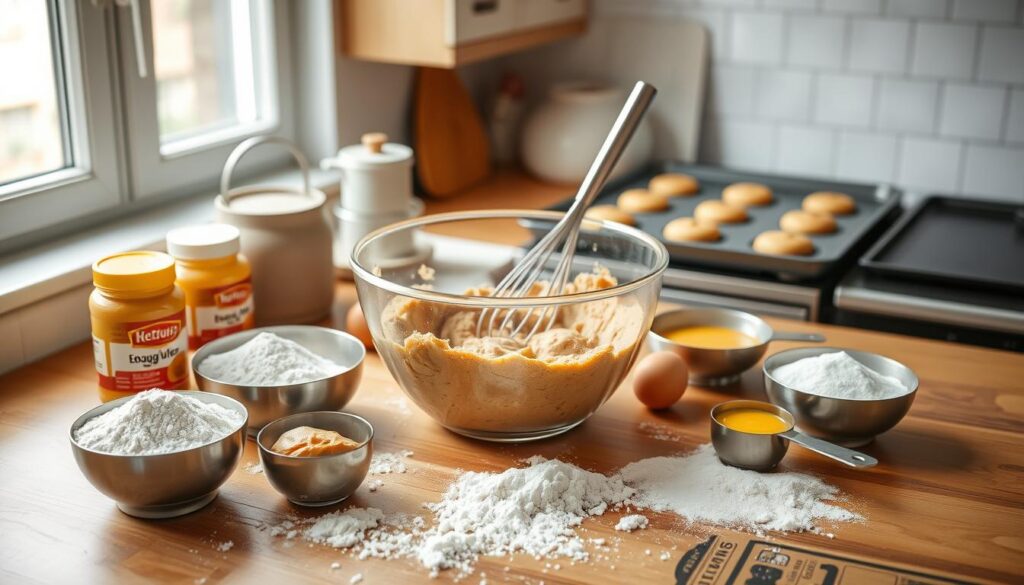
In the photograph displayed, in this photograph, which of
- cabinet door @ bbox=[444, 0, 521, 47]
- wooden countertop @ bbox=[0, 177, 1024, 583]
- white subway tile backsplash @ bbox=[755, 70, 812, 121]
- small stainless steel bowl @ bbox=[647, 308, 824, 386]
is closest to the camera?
wooden countertop @ bbox=[0, 177, 1024, 583]

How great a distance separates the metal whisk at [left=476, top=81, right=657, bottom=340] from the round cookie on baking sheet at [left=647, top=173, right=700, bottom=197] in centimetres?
86

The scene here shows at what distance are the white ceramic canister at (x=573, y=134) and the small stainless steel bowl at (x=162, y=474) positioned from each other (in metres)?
1.39

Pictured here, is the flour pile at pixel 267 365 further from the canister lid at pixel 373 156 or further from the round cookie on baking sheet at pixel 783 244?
the round cookie on baking sheet at pixel 783 244

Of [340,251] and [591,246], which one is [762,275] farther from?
[340,251]

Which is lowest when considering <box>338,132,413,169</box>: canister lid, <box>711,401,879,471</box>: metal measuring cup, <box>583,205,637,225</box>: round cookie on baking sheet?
<box>711,401,879,471</box>: metal measuring cup

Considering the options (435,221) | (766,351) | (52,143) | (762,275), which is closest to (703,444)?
(766,351)

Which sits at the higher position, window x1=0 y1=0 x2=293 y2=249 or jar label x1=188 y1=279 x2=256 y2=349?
window x1=0 y1=0 x2=293 y2=249

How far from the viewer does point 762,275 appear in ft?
5.75

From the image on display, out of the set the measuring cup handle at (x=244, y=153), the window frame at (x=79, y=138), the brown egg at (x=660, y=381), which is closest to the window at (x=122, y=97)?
the window frame at (x=79, y=138)

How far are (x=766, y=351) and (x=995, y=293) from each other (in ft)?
1.63

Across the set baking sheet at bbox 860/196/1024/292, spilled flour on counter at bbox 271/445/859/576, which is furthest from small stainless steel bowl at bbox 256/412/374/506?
baking sheet at bbox 860/196/1024/292

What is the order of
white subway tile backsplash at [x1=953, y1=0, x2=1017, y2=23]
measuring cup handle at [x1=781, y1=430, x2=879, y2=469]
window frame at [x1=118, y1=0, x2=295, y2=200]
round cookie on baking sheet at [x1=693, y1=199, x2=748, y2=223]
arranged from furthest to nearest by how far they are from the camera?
white subway tile backsplash at [x1=953, y1=0, x2=1017, y2=23] → round cookie on baking sheet at [x1=693, y1=199, x2=748, y2=223] → window frame at [x1=118, y1=0, x2=295, y2=200] → measuring cup handle at [x1=781, y1=430, x2=879, y2=469]

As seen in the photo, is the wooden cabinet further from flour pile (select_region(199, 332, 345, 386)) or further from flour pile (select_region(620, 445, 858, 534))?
flour pile (select_region(620, 445, 858, 534))

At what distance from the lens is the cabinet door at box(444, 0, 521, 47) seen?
5.92 ft
